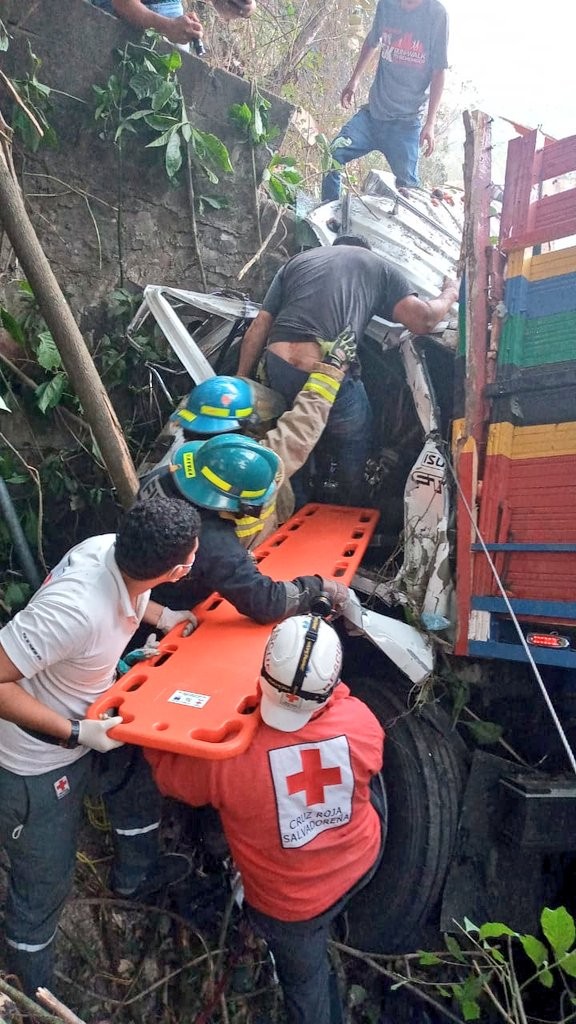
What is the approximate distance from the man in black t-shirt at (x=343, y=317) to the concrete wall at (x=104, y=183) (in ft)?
3.37

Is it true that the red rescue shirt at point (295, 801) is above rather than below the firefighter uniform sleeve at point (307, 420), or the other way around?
below

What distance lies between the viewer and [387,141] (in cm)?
454

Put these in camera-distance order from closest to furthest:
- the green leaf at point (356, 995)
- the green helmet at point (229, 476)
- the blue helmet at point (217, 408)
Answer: the green helmet at point (229, 476), the green leaf at point (356, 995), the blue helmet at point (217, 408)

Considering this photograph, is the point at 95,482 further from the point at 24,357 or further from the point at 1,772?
the point at 1,772

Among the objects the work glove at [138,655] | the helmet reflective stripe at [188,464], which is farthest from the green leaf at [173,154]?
the work glove at [138,655]

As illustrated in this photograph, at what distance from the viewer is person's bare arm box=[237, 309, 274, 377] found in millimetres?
3254

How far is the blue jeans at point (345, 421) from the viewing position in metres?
2.98

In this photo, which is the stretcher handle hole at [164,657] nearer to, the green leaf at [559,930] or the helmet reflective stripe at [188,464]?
the helmet reflective stripe at [188,464]

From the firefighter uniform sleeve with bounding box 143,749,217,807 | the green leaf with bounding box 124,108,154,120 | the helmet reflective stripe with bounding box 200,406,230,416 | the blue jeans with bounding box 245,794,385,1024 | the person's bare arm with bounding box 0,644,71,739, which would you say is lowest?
the blue jeans with bounding box 245,794,385,1024

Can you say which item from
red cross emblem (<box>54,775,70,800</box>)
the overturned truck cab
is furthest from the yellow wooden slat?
red cross emblem (<box>54,775,70,800</box>)

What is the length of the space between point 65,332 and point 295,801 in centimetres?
183

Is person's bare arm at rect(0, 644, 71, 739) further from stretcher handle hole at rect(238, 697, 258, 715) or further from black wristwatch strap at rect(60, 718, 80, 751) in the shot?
stretcher handle hole at rect(238, 697, 258, 715)

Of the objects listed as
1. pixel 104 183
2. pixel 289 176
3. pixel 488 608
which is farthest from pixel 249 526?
pixel 289 176

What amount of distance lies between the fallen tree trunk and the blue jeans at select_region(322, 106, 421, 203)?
8.85ft
